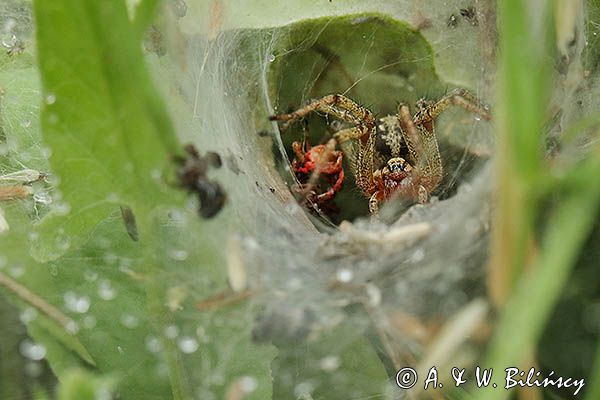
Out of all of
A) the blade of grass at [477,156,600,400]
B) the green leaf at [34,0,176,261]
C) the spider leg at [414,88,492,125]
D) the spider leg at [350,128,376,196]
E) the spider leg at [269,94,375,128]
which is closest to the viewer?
the blade of grass at [477,156,600,400]

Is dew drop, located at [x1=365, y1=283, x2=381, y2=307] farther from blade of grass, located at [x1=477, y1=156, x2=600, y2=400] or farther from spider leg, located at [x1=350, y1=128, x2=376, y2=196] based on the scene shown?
spider leg, located at [x1=350, y1=128, x2=376, y2=196]

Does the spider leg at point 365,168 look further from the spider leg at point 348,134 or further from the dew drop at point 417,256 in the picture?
the dew drop at point 417,256

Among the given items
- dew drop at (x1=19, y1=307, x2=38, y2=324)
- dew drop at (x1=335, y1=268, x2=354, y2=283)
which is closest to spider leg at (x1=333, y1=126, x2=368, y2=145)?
dew drop at (x1=335, y1=268, x2=354, y2=283)

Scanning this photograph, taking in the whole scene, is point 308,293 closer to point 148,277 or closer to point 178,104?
point 148,277

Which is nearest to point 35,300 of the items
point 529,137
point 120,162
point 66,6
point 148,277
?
point 148,277

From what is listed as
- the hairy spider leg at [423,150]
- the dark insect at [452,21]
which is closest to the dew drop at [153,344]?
the hairy spider leg at [423,150]

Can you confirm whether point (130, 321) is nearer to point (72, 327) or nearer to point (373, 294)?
point (72, 327)
